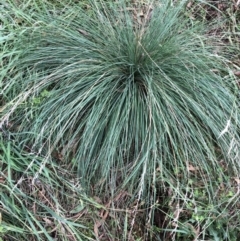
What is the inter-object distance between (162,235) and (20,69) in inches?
38.8

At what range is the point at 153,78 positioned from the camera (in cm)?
201

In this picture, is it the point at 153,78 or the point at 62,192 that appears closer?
the point at 62,192

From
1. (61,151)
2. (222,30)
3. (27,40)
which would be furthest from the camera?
(222,30)

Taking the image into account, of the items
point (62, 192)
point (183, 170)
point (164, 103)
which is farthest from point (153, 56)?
point (62, 192)

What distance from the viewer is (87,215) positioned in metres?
1.85

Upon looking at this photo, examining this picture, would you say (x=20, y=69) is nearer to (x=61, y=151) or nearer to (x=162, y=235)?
(x=61, y=151)

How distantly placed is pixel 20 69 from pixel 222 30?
3.72ft

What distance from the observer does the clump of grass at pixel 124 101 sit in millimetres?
1883

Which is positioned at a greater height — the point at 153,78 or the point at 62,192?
the point at 153,78

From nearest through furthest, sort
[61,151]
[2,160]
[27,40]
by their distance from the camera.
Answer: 1. [2,160]
2. [61,151]
3. [27,40]

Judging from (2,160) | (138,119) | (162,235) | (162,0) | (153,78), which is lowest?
(162,235)

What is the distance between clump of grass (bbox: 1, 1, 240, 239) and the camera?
6.18 ft

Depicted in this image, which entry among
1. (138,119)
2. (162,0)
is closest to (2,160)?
(138,119)

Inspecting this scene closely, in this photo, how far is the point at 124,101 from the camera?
6.55ft
